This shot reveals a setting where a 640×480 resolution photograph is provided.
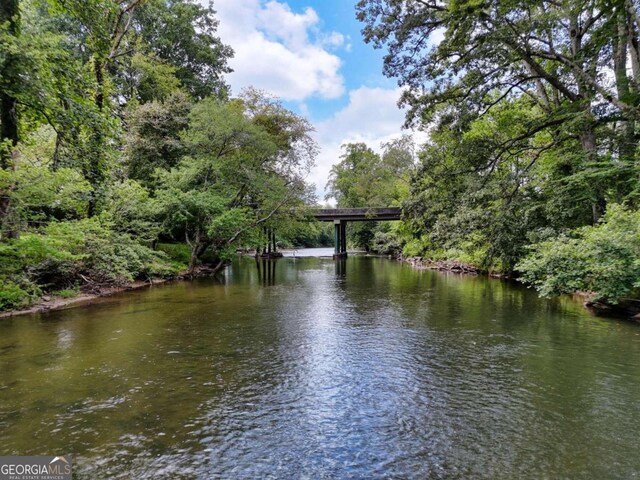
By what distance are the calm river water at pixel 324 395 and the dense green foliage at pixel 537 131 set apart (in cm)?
237

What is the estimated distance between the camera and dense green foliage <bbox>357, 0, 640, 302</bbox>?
10.8m

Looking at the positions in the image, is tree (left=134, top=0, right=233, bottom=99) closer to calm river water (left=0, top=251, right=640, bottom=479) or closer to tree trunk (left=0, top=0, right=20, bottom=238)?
tree trunk (left=0, top=0, right=20, bottom=238)

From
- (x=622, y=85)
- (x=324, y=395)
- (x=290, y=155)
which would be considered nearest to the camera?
(x=324, y=395)

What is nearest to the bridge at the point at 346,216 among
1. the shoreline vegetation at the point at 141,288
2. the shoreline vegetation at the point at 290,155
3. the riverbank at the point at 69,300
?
the shoreline vegetation at the point at 290,155

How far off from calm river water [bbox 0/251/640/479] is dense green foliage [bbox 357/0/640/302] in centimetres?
237

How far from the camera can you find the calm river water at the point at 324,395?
383cm

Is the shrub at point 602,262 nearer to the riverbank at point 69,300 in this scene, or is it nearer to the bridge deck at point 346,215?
the riverbank at point 69,300

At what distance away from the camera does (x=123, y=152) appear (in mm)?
20359

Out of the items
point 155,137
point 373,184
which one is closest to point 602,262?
point 155,137

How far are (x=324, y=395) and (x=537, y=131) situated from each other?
1453 centimetres

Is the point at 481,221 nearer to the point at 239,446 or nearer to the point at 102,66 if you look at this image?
the point at 239,446

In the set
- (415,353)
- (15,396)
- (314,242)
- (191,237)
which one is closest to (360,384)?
(415,353)

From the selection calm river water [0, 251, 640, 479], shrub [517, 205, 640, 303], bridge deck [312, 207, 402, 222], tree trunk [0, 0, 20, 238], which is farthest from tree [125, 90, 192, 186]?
shrub [517, 205, 640, 303]

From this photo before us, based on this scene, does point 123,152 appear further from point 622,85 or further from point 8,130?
point 622,85
